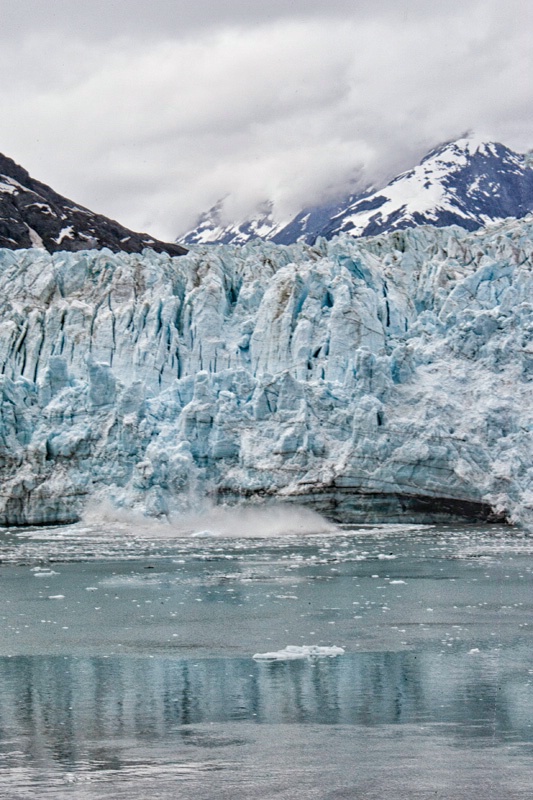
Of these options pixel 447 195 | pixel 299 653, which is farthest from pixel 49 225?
pixel 299 653

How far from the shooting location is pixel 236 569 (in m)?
14.6

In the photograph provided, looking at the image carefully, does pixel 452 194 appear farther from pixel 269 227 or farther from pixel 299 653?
pixel 299 653

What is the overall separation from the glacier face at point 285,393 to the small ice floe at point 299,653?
10490 mm

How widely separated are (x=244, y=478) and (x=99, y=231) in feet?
115

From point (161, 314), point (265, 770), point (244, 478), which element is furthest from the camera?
point (161, 314)

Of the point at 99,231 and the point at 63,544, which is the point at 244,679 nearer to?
the point at 63,544

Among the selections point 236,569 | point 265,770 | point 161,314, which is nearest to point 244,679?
point 265,770

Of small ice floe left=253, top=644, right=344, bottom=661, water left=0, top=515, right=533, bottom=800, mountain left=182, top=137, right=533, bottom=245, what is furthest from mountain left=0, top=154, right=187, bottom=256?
small ice floe left=253, top=644, right=344, bottom=661

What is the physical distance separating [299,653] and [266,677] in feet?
2.80

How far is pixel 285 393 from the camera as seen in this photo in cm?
2027

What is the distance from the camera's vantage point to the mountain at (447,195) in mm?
59500

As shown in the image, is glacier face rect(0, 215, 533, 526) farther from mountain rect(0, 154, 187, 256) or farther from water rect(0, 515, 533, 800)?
mountain rect(0, 154, 187, 256)

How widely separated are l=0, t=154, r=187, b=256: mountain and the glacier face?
23.1m

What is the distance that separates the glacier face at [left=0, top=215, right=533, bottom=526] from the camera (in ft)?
64.2
